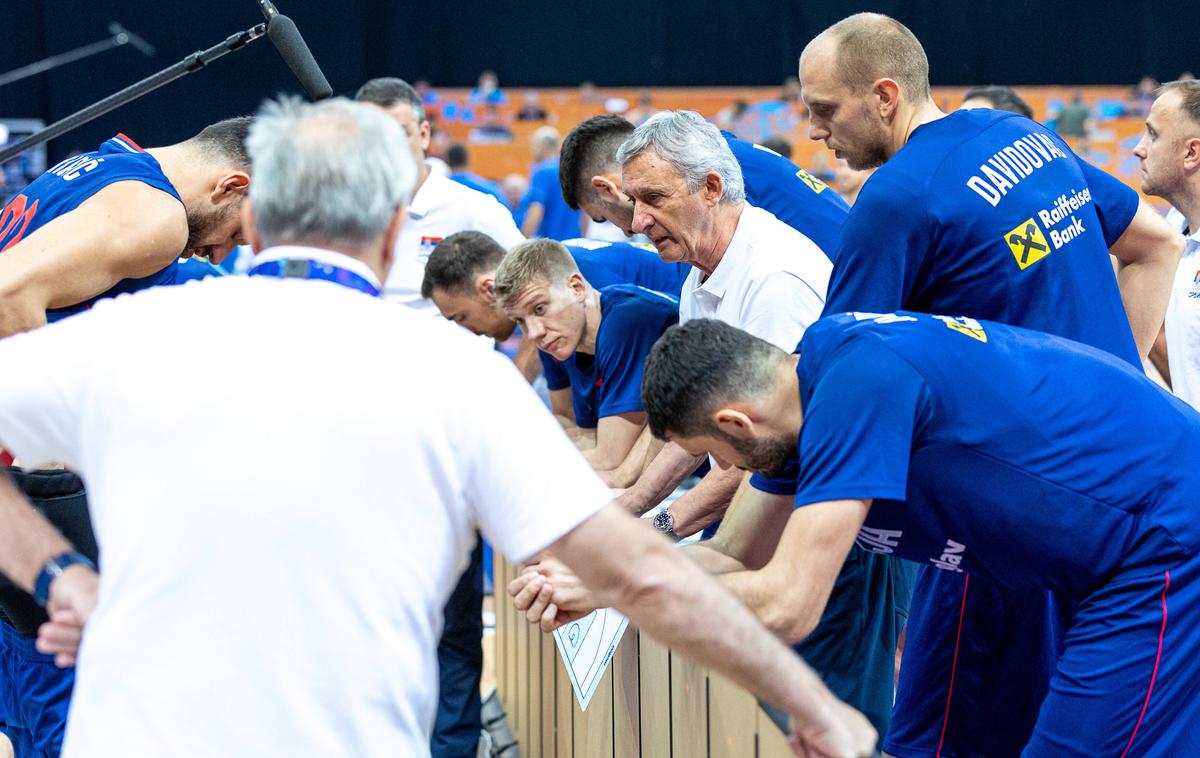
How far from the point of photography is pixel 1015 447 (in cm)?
184

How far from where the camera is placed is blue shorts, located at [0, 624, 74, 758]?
238 centimetres

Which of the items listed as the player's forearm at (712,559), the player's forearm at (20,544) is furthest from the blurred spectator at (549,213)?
the player's forearm at (20,544)

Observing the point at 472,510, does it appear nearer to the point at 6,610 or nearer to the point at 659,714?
the point at 659,714

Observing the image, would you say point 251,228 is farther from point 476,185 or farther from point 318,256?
point 476,185

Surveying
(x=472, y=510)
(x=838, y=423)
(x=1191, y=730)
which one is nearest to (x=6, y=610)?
(x=472, y=510)

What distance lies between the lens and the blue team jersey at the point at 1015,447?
181 cm

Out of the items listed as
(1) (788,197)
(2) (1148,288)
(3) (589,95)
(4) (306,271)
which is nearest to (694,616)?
(4) (306,271)

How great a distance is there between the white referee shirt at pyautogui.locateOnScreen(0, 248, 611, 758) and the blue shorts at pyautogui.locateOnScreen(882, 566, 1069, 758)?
1392mm

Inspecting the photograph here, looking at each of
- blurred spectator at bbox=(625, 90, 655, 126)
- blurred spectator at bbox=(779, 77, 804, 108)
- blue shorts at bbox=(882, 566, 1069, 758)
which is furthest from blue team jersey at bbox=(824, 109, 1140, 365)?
blurred spectator at bbox=(779, 77, 804, 108)

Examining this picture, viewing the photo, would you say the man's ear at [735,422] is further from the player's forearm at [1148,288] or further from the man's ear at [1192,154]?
the man's ear at [1192,154]

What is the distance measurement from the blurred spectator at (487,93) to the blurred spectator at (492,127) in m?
0.06

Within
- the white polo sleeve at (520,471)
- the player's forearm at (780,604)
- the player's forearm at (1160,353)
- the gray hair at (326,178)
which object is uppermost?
the gray hair at (326,178)

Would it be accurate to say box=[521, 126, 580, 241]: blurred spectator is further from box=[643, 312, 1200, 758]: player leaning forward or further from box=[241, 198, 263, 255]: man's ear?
box=[241, 198, 263, 255]: man's ear

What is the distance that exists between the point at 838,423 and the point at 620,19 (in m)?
10.1
